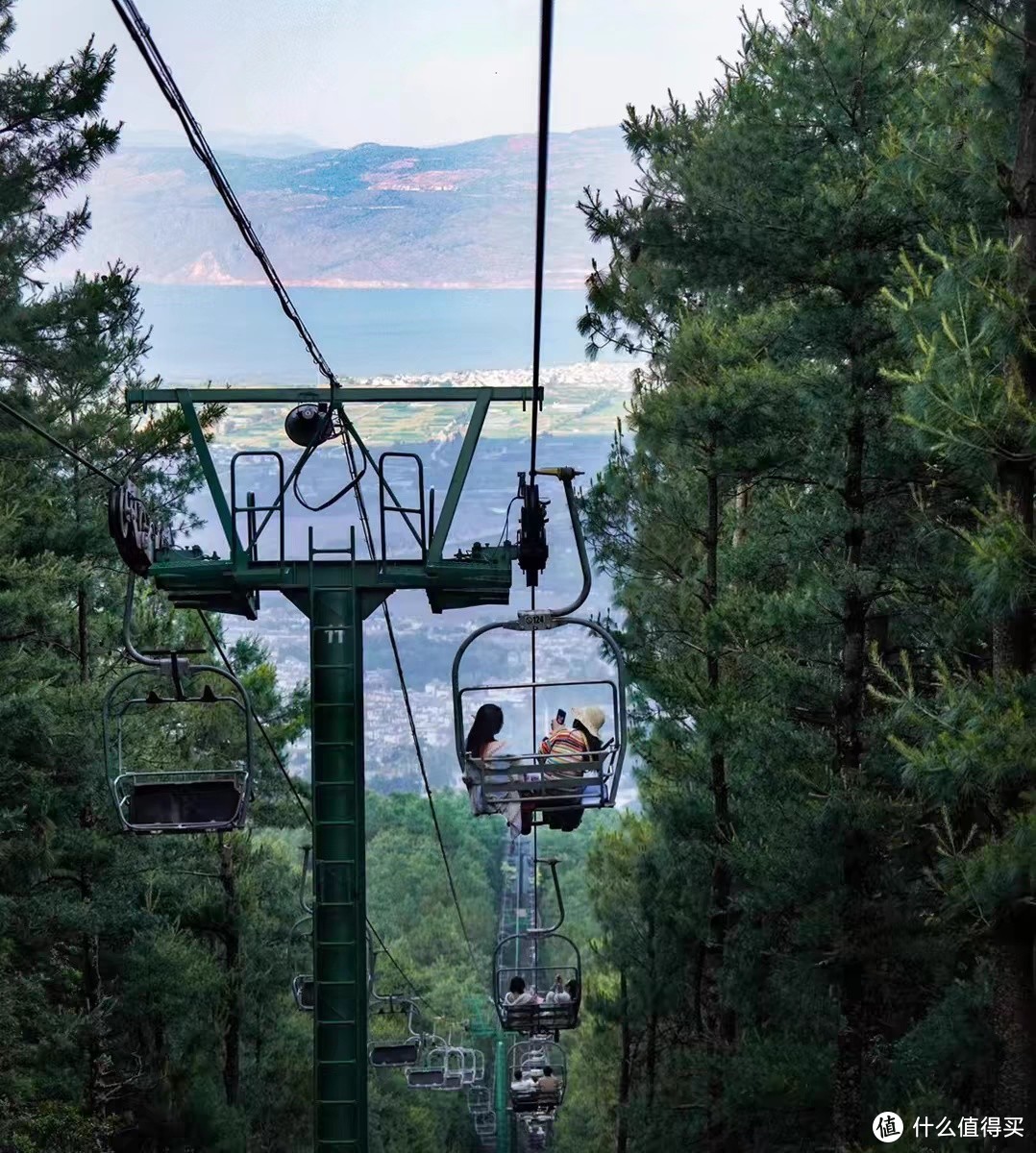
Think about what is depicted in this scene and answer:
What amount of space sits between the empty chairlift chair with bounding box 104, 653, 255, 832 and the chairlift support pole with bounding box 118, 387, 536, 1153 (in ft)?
1.59

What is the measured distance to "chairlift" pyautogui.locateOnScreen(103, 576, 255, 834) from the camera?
9039mm

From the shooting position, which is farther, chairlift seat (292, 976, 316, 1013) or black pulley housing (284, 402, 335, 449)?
chairlift seat (292, 976, 316, 1013)

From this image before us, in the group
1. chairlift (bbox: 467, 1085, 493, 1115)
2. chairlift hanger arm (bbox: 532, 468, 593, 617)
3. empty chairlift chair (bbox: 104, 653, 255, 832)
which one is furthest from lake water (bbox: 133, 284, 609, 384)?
chairlift hanger arm (bbox: 532, 468, 593, 617)

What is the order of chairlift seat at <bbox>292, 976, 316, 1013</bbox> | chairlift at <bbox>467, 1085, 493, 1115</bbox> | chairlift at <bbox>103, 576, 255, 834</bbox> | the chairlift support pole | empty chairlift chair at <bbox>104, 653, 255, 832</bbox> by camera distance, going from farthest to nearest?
Result: 1. chairlift at <bbox>467, 1085, 493, 1115</bbox>
2. chairlift seat at <bbox>292, 976, 316, 1013</bbox>
3. empty chairlift chair at <bbox>104, 653, 255, 832</bbox>
4. chairlift at <bbox>103, 576, 255, 834</bbox>
5. the chairlift support pole

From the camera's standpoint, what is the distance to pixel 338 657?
855 centimetres

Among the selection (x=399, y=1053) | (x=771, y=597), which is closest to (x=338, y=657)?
(x=771, y=597)

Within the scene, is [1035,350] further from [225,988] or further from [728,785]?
[225,988]

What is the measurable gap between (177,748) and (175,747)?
305 mm

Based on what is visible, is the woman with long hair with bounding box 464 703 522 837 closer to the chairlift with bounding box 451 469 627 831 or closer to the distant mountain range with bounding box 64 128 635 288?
the chairlift with bounding box 451 469 627 831

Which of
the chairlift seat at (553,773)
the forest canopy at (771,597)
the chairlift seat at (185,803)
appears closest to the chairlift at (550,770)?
the chairlift seat at (553,773)

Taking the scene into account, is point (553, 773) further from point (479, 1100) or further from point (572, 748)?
point (479, 1100)

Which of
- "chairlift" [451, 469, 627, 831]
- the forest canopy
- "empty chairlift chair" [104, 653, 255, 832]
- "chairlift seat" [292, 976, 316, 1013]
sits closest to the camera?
"chairlift" [451, 469, 627, 831]

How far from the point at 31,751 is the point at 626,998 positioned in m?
10.9

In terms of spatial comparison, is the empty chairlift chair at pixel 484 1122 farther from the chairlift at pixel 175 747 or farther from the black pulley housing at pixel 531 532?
the black pulley housing at pixel 531 532
